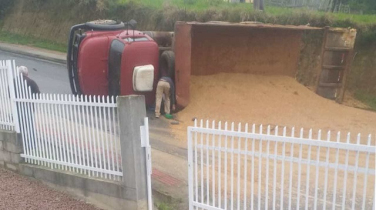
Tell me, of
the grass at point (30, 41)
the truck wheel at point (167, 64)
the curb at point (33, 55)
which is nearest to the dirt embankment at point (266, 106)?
the truck wheel at point (167, 64)

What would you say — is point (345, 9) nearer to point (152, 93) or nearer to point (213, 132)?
point (152, 93)

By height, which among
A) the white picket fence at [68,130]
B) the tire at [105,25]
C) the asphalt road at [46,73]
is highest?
the tire at [105,25]

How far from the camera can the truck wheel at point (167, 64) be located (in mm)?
10070

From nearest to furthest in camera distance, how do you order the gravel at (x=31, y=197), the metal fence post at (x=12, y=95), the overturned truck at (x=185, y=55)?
the gravel at (x=31, y=197) → the metal fence post at (x=12, y=95) → the overturned truck at (x=185, y=55)

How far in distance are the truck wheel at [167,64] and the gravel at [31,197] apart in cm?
462

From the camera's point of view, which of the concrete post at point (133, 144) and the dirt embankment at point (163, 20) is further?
the dirt embankment at point (163, 20)

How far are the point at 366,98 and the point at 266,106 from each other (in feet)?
24.1

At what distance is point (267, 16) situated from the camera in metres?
16.9

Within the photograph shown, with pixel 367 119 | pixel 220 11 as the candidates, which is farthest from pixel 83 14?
pixel 367 119

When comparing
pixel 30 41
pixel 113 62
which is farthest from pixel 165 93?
pixel 30 41

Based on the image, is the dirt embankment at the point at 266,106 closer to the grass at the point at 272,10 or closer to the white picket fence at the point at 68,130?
the white picket fence at the point at 68,130

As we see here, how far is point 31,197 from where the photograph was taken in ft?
19.3

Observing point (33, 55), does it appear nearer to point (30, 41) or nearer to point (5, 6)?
point (30, 41)

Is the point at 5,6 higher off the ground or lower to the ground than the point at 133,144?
higher
